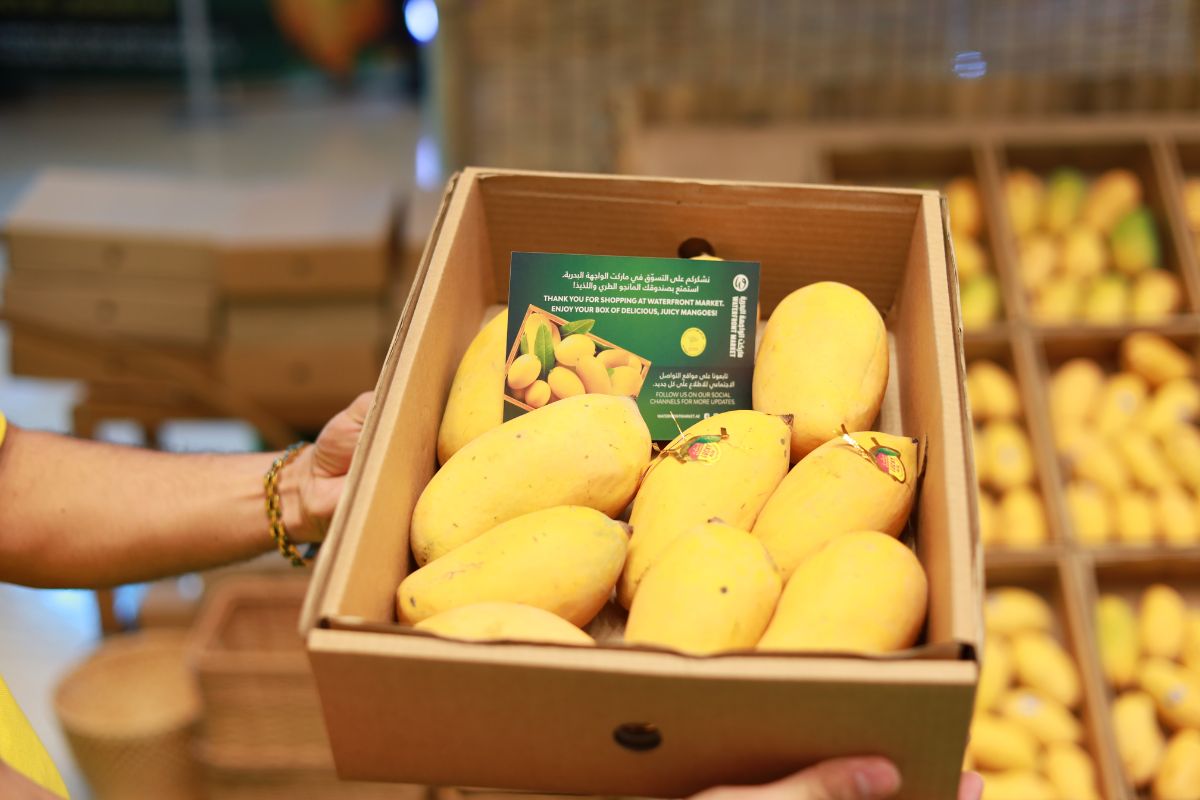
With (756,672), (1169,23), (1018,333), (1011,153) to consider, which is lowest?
(756,672)

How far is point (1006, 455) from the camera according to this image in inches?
71.9

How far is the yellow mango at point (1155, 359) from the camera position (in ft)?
6.15

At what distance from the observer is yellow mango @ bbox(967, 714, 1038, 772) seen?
150 centimetres

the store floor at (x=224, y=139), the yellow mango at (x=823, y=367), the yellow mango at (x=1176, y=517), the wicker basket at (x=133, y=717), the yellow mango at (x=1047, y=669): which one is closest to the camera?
the yellow mango at (x=823, y=367)

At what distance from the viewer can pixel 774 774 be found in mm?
666

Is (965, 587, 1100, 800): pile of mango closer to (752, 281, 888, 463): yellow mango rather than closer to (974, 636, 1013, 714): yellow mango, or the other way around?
(974, 636, 1013, 714): yellow mango

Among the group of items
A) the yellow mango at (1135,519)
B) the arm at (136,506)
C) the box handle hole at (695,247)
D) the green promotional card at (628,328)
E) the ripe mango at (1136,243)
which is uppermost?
the ripe mango at (1136,243)

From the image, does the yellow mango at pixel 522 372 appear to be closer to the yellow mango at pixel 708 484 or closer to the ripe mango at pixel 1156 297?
the yellow mango at pixel 708 484

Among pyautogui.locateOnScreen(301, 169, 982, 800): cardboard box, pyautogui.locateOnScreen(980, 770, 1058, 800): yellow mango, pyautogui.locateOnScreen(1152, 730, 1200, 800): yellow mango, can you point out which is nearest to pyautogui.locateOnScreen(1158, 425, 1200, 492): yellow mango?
pyautogui.locateOnScreen(1152, 730, 1200, 800): yellow mango

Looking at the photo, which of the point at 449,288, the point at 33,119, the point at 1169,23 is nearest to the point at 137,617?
the point at 449,288

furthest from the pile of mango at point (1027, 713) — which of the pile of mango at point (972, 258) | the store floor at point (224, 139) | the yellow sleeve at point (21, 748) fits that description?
the store floor at point (224, 139)

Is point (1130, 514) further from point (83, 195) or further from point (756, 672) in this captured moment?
point (83, 195)

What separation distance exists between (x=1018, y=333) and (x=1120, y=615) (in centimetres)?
51

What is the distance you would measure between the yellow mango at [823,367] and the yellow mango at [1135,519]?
1055mm
